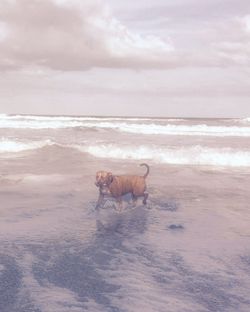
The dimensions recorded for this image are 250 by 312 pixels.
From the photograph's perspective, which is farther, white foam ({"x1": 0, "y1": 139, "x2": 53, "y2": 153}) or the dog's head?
white foam ({"x1": 0, "y1": 139, "x2": 53, "y2": 153})

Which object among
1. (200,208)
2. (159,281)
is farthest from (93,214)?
(159,281)

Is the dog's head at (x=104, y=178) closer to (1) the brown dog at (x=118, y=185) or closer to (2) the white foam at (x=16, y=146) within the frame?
(1) the brown dog at (x=118, y=185)

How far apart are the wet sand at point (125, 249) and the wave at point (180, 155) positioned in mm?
5097

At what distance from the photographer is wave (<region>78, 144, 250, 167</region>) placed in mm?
18750

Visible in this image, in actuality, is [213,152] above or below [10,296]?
above

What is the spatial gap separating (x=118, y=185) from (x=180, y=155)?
1034 cm

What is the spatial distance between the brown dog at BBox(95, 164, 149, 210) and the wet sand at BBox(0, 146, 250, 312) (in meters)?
0.36

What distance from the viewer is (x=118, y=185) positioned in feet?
Answer: 32.8

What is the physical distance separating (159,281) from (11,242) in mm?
2814

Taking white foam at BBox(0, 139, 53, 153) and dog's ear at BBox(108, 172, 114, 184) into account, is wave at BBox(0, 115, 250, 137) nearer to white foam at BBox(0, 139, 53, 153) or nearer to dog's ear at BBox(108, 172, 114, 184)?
white foam at BBox(0, 139, 53, 153)

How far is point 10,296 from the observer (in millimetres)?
5734

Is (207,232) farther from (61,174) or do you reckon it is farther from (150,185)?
(61,174)

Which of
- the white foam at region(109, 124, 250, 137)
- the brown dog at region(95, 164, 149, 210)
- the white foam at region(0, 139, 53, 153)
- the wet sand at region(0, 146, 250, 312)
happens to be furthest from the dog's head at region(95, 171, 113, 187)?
the white foam at region(109, 124, 250, 137)

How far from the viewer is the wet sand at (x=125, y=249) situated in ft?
18.8
